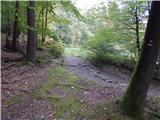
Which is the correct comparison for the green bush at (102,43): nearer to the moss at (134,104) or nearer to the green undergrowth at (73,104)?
the green undergrowth at (73,104)

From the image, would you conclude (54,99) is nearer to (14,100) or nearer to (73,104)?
(73,104)

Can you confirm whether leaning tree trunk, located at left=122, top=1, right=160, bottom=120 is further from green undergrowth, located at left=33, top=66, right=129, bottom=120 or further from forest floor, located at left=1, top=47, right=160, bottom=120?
green undergrowth, located at left=33, top=66, right=129, bottom=120

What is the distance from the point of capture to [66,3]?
12.4m

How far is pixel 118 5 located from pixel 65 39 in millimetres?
20225

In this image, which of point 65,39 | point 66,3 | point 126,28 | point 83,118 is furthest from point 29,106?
point 65,39

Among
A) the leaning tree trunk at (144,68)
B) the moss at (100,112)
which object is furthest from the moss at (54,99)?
the leaning tree trunk at (144,68)

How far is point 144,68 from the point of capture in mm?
6523

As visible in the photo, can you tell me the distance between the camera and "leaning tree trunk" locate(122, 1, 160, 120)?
6199 mm

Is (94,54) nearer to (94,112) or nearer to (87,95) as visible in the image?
(87,95)

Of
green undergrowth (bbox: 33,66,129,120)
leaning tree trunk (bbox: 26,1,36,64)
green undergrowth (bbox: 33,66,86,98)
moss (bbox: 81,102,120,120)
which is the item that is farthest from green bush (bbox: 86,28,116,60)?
moss (bbox: 81,102,120,120)

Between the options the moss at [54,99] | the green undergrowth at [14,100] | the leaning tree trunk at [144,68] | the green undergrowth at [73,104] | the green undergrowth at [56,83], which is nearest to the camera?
the leaning tree trunk at [144,68]

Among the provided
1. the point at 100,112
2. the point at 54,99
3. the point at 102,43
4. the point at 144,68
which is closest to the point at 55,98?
the point at 54,99

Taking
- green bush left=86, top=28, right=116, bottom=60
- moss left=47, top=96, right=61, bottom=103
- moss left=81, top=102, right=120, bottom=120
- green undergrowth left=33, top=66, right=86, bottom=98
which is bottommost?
moss left=81, top=102, right=120, bottom=120

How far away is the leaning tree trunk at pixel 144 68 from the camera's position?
20.3ft
